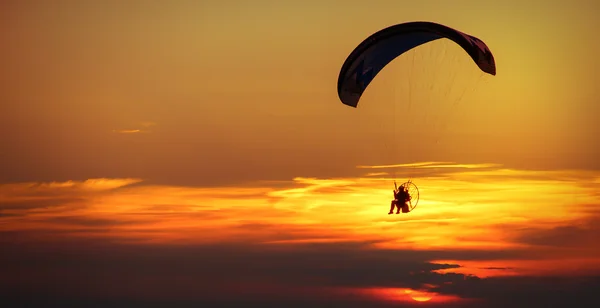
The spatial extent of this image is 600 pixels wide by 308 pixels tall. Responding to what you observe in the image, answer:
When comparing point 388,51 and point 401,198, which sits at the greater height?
point 388,51

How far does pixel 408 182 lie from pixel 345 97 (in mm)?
5348

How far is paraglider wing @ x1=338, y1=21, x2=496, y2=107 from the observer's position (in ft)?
191

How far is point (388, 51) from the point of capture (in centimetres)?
6209

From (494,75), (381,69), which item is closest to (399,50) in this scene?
(381,69)

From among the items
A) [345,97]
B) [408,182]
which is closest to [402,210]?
[408,182]

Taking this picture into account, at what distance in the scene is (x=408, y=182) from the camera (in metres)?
60.0

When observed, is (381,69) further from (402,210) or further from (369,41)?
(402,210)

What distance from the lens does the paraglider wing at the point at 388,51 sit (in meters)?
58.2

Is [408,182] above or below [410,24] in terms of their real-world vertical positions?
below

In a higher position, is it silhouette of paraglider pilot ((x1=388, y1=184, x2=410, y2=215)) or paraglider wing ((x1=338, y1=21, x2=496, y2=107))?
paraglider wing ((x1=338, y1=21, x2=496, y2=107))

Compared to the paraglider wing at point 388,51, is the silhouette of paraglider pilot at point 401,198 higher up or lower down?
lower down

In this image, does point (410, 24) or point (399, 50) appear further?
point (399, 50)

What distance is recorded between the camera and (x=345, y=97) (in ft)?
206

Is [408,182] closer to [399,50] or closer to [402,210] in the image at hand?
[402,210]
